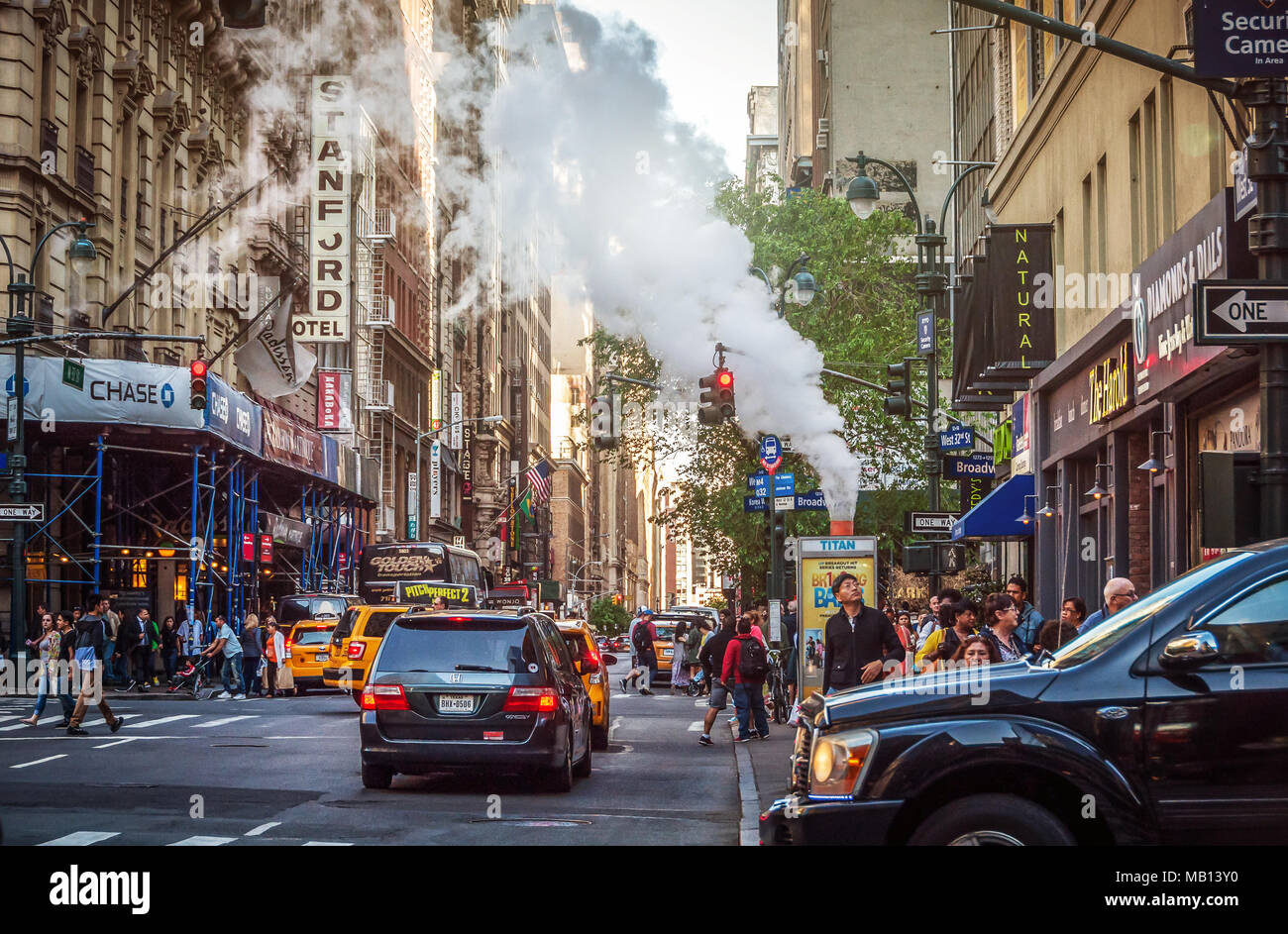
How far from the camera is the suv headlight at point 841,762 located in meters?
7.64

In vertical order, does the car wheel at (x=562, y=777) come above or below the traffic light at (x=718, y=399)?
below

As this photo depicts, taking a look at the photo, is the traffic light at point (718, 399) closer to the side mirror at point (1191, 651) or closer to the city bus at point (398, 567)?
the side mirror at point (1191, 651)

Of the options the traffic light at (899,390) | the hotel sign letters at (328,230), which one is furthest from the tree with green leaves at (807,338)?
the traffic light at (899,390)

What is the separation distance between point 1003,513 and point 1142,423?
7.70 m

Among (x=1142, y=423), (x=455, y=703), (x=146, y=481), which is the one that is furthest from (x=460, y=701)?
(x=146, y=481)

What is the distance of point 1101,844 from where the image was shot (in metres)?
7.23

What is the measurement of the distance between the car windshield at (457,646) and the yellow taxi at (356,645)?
30.1 feet

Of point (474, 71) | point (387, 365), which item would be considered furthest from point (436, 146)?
point (387, 365)

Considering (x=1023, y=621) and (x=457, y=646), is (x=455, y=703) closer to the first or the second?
(x=457, y=646)

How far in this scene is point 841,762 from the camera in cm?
773

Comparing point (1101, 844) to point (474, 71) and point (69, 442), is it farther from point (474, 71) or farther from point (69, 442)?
point (474, 71)

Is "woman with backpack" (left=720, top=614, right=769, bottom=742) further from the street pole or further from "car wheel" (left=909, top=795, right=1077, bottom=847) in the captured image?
"car wheel" (left=909, top=795, right=1077, bottom=847)

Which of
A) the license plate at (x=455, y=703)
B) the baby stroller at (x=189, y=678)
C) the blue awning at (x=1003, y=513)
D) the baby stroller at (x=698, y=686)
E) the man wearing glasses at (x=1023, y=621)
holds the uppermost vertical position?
the blue awning at (x=1003, y=513)

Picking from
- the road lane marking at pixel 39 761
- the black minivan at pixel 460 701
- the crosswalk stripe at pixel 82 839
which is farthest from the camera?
the road lane marking at pixel 39 761
